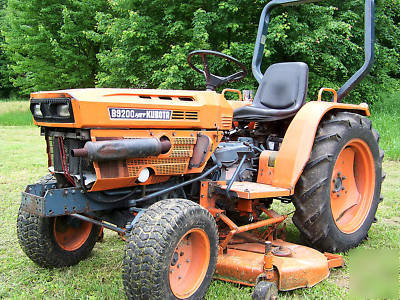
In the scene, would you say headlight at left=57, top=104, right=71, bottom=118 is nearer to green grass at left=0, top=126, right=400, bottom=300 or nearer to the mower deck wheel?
green grass at left=0, top=126, right=400, bottom=300

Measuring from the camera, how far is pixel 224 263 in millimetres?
3051

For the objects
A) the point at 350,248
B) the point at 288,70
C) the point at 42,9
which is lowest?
the point at 350,248

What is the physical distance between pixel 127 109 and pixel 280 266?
4.87 feet

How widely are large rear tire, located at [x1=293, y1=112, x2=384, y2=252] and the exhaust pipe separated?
1.34 metres

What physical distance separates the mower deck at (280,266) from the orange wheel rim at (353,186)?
645 millimetres

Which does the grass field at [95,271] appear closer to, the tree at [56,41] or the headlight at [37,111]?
the headlight at [37,111]

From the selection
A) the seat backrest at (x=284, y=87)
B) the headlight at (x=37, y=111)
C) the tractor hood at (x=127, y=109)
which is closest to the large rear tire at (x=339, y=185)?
the seat backrest at (x=284, y=87)

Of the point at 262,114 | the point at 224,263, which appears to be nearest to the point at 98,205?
the point at 224,263

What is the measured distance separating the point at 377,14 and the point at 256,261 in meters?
11.6

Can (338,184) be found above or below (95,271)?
above

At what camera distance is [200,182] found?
3.34 metres

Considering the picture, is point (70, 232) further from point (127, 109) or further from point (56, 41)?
point (56, 41)

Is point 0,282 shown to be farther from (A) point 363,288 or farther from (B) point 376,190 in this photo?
(B) point 376,190

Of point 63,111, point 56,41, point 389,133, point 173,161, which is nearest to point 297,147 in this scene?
point 173,161
